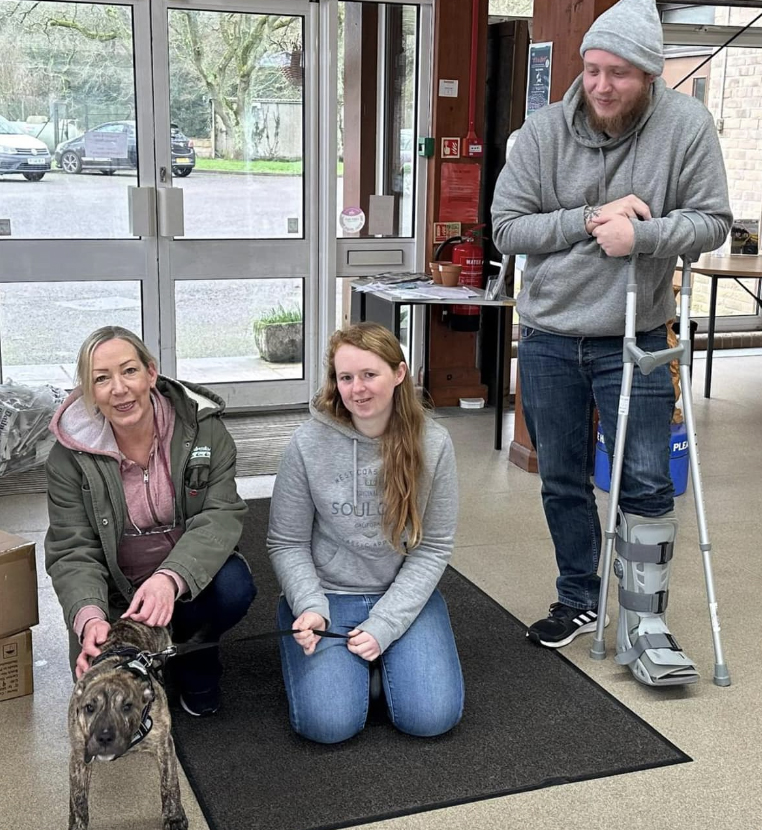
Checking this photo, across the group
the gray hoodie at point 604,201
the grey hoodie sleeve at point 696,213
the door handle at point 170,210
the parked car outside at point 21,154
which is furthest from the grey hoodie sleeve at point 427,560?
the parked car outside at point 21,154

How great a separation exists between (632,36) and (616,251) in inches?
18.7

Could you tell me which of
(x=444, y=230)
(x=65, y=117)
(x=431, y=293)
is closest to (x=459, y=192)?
(x=444, y=230)

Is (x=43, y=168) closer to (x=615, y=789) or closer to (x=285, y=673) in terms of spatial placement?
(x=285, y=673)

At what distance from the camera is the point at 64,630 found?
304 centimetres

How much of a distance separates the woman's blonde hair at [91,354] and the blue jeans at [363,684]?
28.5 inches

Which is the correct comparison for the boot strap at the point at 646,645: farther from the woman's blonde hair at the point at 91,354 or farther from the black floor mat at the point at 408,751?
the woman's blonde hair at the point at 91,354

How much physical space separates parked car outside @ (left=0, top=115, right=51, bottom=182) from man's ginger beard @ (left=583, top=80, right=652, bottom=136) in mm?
3183

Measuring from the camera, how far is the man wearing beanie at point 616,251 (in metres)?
2.54

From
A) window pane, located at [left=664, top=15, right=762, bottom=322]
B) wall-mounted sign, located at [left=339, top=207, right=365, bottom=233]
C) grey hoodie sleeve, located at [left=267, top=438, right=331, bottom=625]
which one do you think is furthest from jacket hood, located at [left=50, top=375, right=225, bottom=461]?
window pane, located at [left=664, top=15, right=762, bottom=322]

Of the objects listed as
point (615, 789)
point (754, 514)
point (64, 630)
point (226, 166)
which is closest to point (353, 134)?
point (226, 166)

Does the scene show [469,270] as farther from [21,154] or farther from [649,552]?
[649,552]

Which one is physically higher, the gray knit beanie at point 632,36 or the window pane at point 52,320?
the gray knit beanie at point 632,36

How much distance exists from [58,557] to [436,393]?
3505mm

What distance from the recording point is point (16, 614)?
260cm
